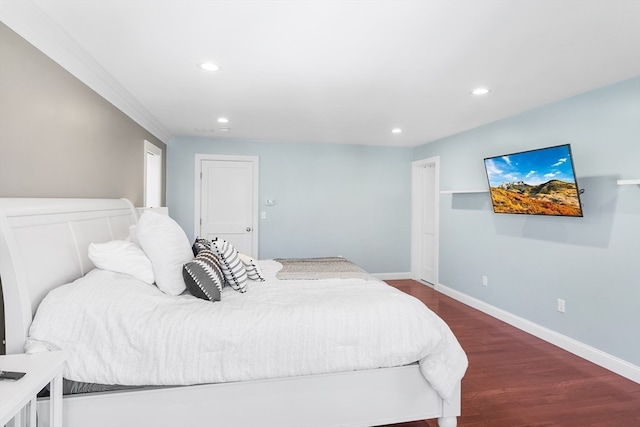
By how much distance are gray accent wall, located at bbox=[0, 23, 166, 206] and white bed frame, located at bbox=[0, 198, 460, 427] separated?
205 mm

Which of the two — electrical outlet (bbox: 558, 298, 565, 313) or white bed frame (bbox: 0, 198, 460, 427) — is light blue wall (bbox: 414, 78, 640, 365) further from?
white bed frame (bbox: 0, 198, 460, 427)

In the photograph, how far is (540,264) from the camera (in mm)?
3365

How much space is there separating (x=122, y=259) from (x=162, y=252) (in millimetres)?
215

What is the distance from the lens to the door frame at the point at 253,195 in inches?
197

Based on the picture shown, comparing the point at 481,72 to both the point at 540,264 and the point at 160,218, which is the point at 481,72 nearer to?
the point at 540,264

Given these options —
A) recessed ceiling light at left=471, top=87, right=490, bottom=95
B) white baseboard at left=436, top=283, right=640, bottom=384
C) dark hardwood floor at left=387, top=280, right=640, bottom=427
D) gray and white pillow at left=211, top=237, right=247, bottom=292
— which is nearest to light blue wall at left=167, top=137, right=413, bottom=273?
white baseboard at left=436, top=283, right=640, bottom=384

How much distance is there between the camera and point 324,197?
17.7ft

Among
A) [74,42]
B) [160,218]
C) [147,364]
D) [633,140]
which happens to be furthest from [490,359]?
[74,42]

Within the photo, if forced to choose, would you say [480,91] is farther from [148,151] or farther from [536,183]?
[148,151]

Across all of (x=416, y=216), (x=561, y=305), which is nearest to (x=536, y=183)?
(x=561, y=305)

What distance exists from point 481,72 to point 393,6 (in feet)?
3.89

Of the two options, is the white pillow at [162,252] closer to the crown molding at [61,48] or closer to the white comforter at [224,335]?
the white comforter at [224,335]

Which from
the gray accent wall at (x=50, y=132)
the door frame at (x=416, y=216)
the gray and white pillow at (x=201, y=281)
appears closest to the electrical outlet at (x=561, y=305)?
the door frame at (x=416, y=216)

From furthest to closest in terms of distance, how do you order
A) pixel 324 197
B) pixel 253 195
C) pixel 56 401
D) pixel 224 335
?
pixel 324 197 → pixel 253 195 → pixel 224 335 → pixel 56 401
